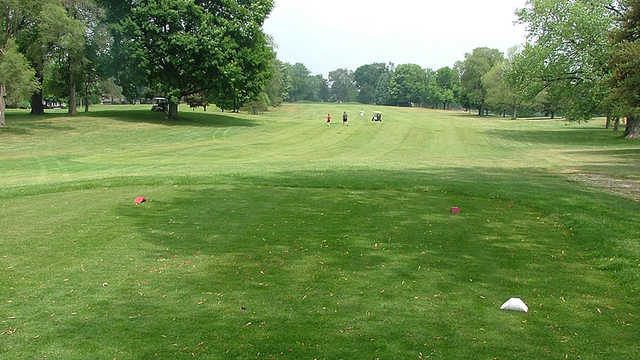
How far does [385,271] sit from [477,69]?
132154mm

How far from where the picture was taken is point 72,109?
64.7m

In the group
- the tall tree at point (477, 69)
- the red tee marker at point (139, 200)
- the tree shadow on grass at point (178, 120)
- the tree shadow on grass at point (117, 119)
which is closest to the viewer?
the red tee marker at point (139, 200)

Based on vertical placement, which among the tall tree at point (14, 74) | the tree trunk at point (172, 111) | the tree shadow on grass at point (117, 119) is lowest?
the tree shadow on grass at point (117, 119)

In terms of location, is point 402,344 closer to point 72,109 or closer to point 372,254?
point 372,254

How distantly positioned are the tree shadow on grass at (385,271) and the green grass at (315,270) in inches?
1.4

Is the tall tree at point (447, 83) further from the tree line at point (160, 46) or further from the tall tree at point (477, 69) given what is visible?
the tree line at point (160, 46)

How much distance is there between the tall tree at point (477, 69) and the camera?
13025cm

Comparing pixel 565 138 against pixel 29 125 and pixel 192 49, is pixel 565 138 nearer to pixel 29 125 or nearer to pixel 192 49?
pixel 192 49

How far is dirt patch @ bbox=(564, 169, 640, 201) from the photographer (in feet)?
55.4

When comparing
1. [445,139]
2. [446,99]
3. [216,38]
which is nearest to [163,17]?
[216,38]

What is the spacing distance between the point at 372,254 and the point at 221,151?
32494 mm

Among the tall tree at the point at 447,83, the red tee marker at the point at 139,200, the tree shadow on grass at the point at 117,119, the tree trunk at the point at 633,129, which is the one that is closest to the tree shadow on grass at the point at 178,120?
the tree shadow on grass at the point at 117,119

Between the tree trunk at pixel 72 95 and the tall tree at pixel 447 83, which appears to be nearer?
the tree trunk at pixel 72 95

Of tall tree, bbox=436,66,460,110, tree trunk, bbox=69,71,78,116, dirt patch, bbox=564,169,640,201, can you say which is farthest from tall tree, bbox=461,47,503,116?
dirt patch, bbox=564,169,640,201
